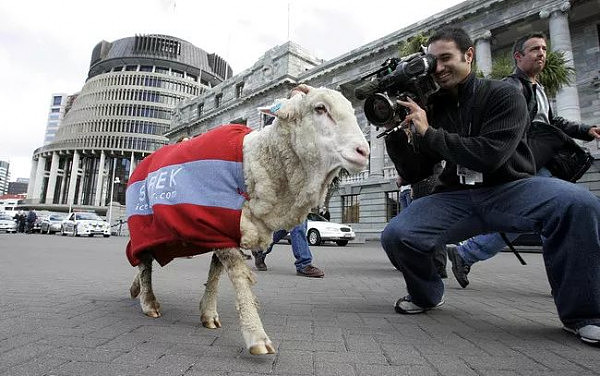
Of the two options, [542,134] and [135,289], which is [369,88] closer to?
[542,134]

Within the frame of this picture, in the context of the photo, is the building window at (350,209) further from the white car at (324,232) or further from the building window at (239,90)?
the building window at (239,90)

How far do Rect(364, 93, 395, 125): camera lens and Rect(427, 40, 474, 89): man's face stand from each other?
0.64m

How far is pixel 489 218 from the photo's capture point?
2.85m

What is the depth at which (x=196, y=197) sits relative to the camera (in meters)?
2.34

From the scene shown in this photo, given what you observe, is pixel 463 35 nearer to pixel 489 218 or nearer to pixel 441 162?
pixel 441 162

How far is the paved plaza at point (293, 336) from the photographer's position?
5.95ft

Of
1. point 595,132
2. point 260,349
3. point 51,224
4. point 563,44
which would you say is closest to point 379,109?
point 260,349

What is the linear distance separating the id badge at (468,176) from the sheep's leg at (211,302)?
6.49ft

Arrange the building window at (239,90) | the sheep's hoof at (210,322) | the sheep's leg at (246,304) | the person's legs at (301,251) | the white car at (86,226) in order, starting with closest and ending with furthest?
the sheep's leg at (246,304)
the sheep's hoof at (210,322)
the person's legs at (301,251)
the white car at (86,226)
the building window at (239,90)

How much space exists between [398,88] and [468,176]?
873 mm

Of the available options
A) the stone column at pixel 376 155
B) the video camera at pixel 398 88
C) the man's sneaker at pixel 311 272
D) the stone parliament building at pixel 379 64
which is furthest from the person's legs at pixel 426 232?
the stone column at pixel 376 155

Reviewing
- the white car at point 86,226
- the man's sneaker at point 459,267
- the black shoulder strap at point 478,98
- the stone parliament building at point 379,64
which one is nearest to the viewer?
the black shoulder strap at point 478,98

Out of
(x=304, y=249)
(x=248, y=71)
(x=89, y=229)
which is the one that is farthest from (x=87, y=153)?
(x=304, y=249)

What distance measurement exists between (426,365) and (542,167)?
2.91 meters
